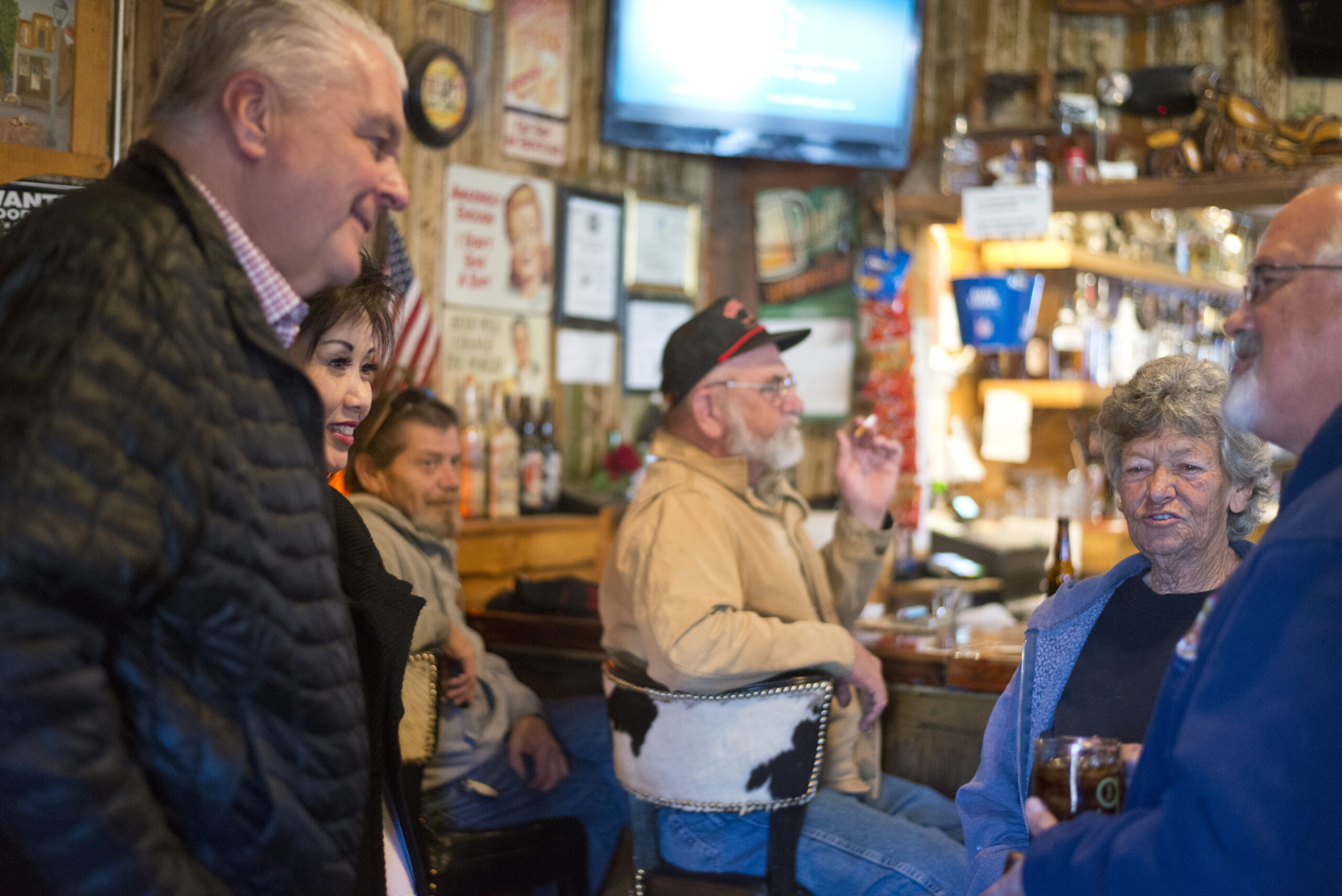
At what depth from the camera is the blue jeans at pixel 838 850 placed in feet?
7.29

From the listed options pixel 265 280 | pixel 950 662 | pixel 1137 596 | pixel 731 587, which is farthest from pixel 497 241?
pixel 265 280

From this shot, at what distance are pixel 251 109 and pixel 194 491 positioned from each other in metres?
0.39

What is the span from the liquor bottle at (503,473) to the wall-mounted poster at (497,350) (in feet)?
0.89

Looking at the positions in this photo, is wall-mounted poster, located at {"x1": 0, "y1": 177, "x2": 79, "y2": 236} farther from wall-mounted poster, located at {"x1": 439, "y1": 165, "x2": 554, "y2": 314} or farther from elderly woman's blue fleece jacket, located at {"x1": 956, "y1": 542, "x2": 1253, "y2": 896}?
wall-mounted poster, located at {"x1": 439, "y1": 165, "x2": 554, "y2": 314}

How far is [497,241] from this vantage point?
424 centimetres

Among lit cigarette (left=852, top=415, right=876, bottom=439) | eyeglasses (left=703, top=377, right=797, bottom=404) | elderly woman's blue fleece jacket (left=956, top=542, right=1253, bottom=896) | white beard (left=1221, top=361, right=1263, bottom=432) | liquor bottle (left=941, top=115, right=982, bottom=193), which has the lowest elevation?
elderly woman's blue fleece jacket (left=956, top=542, right=1253, bottom=896)

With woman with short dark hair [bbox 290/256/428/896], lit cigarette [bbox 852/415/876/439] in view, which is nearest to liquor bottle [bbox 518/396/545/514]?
lit cigarette [bbox 852/415/876/439]

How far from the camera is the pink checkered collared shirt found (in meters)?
1.11

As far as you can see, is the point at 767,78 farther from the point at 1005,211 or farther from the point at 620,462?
the point at 620,462

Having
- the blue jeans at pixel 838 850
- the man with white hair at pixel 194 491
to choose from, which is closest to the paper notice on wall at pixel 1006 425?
the blue jeans at pixel 838 850

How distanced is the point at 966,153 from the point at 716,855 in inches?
127

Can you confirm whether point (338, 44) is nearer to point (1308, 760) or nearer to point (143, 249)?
point (143, 249)

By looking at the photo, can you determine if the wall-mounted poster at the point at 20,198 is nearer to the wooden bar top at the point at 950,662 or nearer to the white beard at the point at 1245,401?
the white beard at the point at 1245,401

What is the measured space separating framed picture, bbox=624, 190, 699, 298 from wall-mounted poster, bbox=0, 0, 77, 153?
2.68 metres
